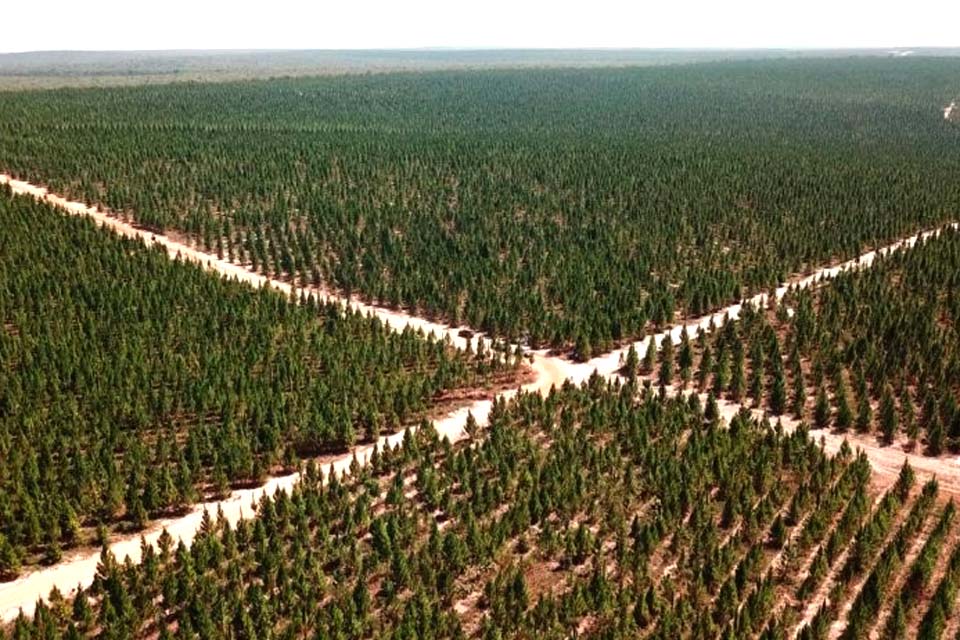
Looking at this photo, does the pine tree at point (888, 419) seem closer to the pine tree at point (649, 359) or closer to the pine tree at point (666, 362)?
the pine tree at point (666, 362)

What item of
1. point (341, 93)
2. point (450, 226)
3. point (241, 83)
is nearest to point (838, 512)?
point (450, 226)


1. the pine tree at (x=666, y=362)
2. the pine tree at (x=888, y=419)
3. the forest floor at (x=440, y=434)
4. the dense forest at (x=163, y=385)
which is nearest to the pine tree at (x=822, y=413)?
the forest floor at (x=440, y=434)

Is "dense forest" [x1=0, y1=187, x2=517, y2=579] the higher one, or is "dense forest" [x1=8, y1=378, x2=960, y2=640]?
"dense forest" [x1=0, y1=187, x2=517, y2=579]

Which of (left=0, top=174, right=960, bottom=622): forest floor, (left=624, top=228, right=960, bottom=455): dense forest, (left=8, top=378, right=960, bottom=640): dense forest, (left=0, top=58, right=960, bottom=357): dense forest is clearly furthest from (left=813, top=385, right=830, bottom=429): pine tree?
(left=0, top=58, right=960, bottom=357): dense forest

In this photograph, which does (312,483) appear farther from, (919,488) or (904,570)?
(919,488)

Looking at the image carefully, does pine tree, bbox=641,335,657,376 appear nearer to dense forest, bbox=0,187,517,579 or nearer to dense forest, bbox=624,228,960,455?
dense forest, bbox=624,228,960,455

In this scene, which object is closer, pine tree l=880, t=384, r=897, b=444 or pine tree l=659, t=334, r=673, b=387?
pine tree l=880, t=384, r=897, b=444

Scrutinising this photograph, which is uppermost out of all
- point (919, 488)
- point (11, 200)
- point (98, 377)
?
point (11, 200)
